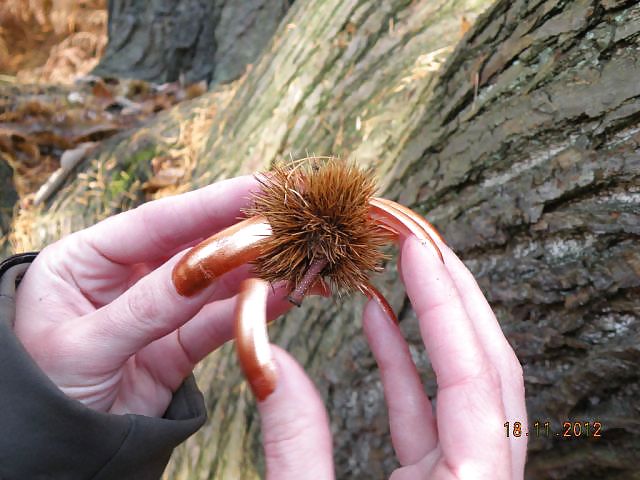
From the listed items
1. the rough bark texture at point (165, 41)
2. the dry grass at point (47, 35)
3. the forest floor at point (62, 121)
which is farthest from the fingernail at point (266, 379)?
the dry grass at point (47, 35)

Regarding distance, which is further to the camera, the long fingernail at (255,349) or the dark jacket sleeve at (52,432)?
the dark jacket sleeve at (52,432)

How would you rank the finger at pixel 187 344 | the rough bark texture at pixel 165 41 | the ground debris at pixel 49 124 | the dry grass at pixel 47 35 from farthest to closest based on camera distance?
the dry grass at pixel 47 35 → the rough bark texture at pixel 165 41 → the ground debris at pixel 49 124 → the finger at pixel 187 344

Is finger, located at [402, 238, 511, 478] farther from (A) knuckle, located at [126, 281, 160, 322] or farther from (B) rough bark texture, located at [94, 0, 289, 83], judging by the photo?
(B) rough bark texture, located at [94, 0, 289, 83]

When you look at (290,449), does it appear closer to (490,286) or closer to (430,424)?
(430,424)

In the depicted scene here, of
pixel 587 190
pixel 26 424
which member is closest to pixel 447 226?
pixel 587 190

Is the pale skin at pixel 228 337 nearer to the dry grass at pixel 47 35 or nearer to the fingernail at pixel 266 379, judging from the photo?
the fingernail at pixel 266 379
